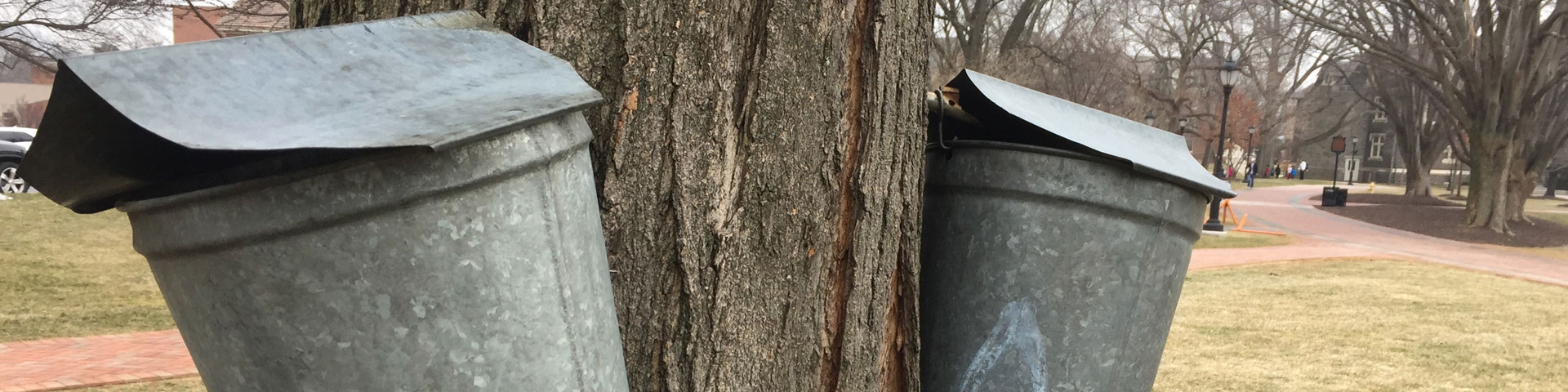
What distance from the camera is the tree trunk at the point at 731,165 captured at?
124cm

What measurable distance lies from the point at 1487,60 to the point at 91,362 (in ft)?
72.7

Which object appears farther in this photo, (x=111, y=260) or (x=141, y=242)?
(x=111, y=260)

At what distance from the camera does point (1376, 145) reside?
57.3m

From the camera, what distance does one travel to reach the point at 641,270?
4.12 ft

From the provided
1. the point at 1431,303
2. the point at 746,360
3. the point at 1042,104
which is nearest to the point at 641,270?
the point at 746,360

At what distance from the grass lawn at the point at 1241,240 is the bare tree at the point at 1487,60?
4581 mm

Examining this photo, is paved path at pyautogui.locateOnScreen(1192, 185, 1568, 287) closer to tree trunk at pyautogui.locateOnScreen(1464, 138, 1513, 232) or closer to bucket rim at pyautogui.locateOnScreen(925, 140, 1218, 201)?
tree trunk at pyautogui.locateOnScreen(1464, 138, 1513, 232)

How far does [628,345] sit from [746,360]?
17cm

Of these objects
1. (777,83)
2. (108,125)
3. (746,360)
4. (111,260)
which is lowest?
Answer: (111,260)

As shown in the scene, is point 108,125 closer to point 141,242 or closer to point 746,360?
point 141,242

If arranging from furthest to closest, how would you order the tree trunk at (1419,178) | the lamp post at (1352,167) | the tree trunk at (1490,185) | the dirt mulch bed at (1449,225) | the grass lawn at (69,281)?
1. the lamp post at (1352,167)
2. the tree trunk at (1419,178)
3. the tree trunk at (1490,185)
4. the dirt mulch bed at (1449,225)
5. the grass lawn at (69,281)

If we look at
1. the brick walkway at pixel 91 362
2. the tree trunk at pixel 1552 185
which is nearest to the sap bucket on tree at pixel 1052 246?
the brick walkway at pixel 91 362

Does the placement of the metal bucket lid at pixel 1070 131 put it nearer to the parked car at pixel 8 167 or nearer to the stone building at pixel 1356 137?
the parked car at pixel 8 167

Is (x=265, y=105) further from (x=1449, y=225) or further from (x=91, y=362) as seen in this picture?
(x=1449, y=225)
